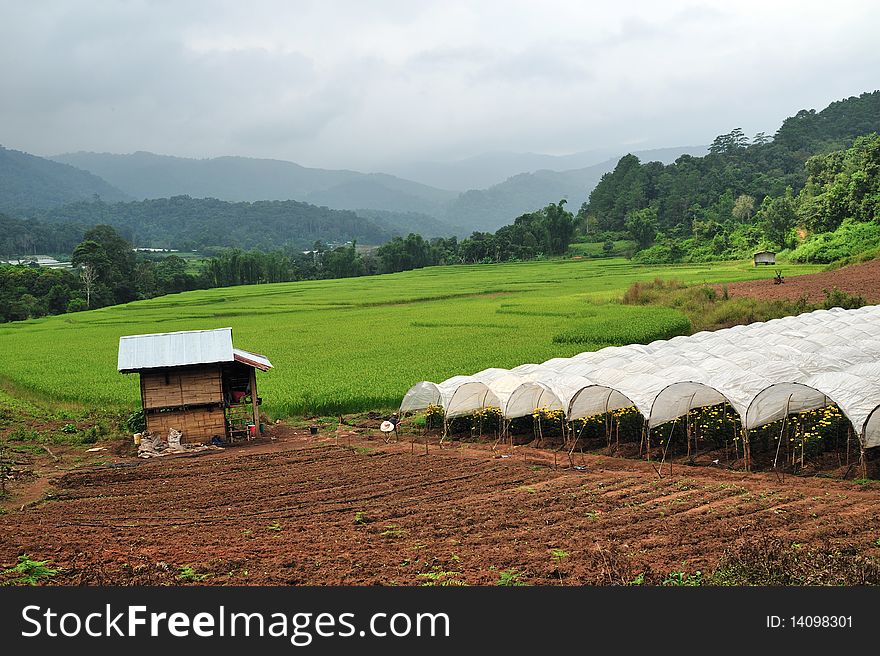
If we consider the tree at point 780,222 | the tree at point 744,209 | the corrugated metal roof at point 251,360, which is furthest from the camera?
the tree at point 744,209

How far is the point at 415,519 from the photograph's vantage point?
34.2ft

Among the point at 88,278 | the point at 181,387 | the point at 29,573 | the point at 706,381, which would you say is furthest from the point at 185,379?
the point at 88,278

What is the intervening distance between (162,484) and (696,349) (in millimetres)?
13620

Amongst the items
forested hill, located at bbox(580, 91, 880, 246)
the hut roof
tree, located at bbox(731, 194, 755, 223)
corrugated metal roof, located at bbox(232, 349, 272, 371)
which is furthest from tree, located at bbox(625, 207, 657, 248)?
the hut roof

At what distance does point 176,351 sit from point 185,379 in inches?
25.2

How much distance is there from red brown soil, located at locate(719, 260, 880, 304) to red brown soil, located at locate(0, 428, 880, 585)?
26871mm

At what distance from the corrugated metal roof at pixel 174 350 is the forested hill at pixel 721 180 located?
73.6 m

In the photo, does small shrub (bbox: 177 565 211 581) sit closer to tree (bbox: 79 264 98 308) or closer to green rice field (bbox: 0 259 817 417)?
green rice field (bbox: 0 259 817 417)

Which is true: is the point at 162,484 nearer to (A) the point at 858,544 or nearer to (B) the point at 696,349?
(A) the point at 858,544

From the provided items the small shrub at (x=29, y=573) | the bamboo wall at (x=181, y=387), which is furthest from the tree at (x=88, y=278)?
the small shrub at (x=29, y=573)

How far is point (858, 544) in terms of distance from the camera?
8547mm

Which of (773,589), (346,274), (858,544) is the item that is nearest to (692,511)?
(858,544)

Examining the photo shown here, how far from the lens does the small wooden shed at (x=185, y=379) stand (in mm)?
16172

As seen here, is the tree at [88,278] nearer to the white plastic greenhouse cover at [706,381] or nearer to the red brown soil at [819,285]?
the red brown soil at [819,285]
